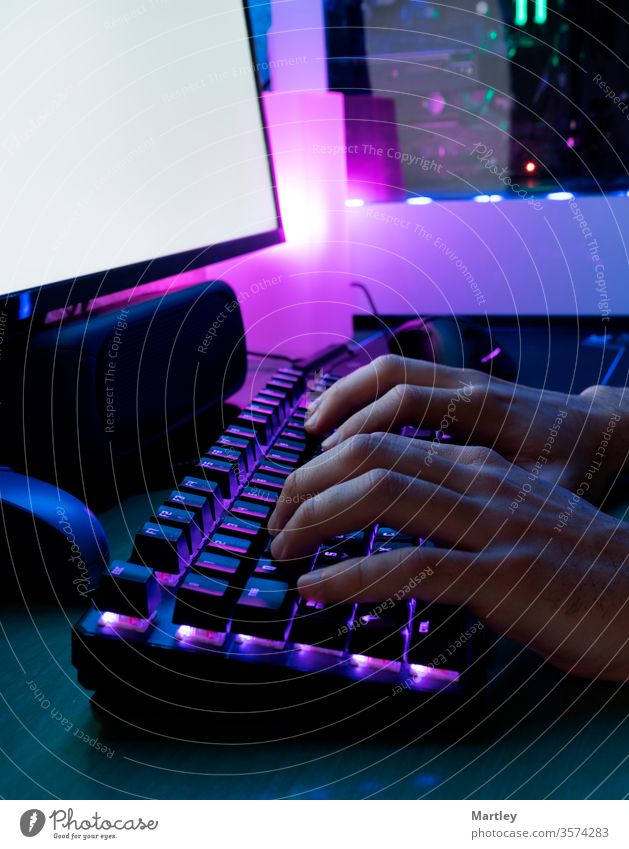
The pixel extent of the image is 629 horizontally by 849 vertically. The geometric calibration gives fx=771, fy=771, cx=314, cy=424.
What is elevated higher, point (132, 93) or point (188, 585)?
point (132, 93)

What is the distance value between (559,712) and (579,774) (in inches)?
1.3

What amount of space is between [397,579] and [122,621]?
0.12m

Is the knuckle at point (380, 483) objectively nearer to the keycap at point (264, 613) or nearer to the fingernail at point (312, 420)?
the keycap at point (264, 613)

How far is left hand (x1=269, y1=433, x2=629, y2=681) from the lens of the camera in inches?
13.7

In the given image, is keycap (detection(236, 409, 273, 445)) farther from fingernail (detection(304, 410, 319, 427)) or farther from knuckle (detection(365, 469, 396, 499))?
knuckle (detection(365, 469, 396, 499))

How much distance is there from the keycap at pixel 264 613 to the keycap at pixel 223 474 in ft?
0.35

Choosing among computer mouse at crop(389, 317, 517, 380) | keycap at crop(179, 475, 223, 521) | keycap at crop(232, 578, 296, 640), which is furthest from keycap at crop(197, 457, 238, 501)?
computer mouse at crop(389, 317, 517, 380)

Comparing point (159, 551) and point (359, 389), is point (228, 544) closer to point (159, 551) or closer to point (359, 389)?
point (159, 551)

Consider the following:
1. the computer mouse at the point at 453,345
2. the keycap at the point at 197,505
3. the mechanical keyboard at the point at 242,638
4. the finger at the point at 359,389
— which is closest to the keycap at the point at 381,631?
the mechanical keyboard at the point at 242,638

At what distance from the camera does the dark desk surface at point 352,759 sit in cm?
29
